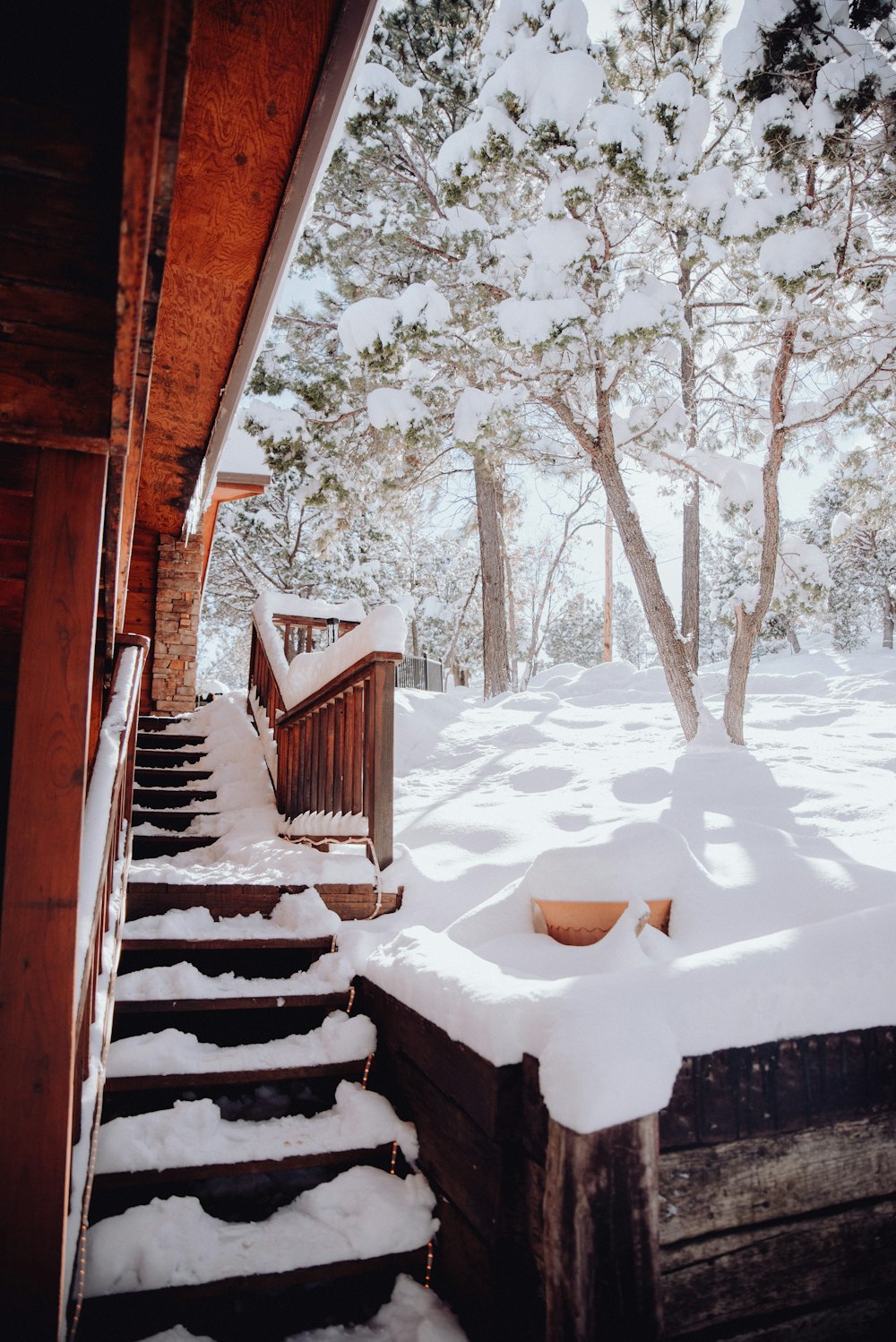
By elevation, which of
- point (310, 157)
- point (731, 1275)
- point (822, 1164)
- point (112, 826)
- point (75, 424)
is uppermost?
point (310, 157)

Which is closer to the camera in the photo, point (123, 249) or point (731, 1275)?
point (123, 249)

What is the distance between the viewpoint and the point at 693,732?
616 cm

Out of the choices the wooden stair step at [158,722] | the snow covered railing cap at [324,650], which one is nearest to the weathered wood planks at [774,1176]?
the snow covered railing cap at [324,650]

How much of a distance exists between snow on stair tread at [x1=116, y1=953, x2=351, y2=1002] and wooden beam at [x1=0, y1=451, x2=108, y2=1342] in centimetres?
105

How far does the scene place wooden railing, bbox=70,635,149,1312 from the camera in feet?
5.28

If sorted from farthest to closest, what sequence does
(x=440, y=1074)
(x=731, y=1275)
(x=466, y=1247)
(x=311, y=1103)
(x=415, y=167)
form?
(x=415, y=167) → (x=311, y=1103) → (x=440, y=1074) → (x=466, y=1247) → (x=731, y=1275)

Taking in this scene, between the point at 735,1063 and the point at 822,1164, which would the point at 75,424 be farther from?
the point at 822,1164

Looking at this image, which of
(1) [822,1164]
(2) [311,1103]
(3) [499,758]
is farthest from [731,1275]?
(3) [499,758]

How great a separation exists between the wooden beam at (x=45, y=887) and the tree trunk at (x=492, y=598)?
30.9ft

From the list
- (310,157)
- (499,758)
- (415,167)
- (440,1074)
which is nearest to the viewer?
(440,1074)

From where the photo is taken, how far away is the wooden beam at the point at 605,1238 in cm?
131

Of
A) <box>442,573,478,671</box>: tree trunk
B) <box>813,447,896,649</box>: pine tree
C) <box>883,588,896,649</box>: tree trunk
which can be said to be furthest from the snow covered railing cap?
<box>883,588,896,649</box>: tree trunk

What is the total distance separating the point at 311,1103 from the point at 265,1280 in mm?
649

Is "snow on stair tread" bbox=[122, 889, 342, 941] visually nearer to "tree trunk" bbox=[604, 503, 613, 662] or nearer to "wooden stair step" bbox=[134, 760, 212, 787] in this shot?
"wooden stair step" bbox=[134, 760, 212, 787]
